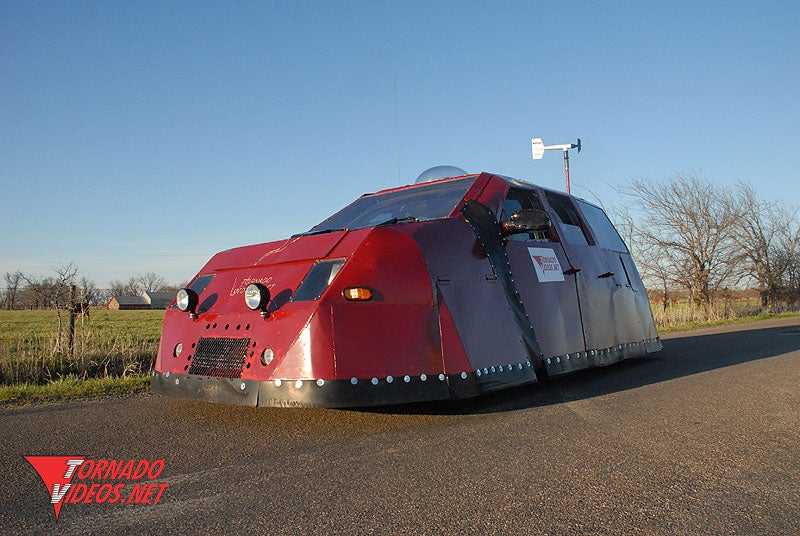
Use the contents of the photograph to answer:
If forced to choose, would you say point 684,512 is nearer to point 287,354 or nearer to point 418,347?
point 418,347

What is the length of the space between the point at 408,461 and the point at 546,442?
0.86 m

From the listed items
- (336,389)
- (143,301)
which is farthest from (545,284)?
(143,301)

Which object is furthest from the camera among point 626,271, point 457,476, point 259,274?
point 626,271

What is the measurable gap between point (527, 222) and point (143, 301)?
95.3 metres

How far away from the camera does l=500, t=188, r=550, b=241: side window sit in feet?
16.3

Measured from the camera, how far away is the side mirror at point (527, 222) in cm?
446

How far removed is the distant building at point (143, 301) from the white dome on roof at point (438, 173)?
8408cm

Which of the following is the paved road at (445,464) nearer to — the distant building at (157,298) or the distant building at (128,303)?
the distant building at (128,303)

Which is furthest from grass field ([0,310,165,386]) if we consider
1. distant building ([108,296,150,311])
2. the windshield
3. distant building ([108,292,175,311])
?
distant building ([108,296,150,311])

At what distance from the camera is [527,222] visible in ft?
14.7

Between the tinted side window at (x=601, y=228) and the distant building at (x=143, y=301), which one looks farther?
the distant building at (x=143, y=301)

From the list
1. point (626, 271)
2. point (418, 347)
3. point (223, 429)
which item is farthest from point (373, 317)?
point (626, 271)

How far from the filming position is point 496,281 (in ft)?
14.1

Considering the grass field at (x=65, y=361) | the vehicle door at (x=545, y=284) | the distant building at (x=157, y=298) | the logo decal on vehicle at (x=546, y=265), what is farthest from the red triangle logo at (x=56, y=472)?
the distant building at (x=157, y=298)
